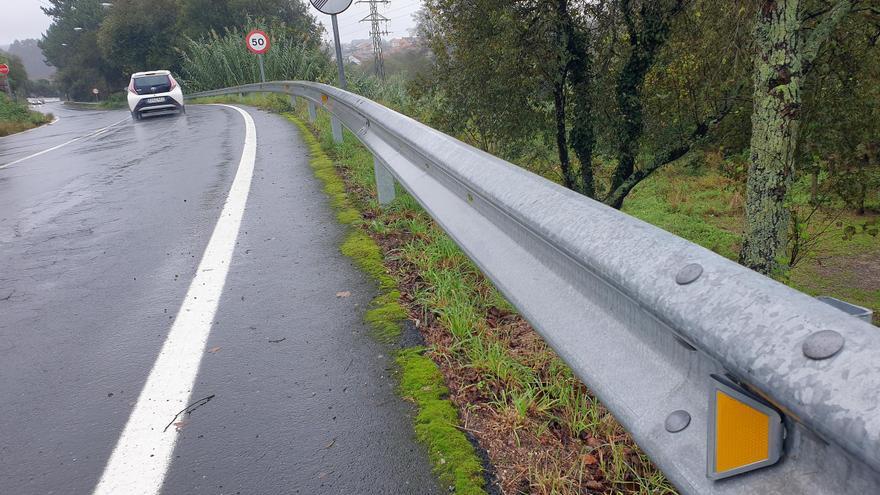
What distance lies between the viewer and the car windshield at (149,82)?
20984 mm

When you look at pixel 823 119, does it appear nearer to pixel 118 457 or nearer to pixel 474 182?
pixel 474 182

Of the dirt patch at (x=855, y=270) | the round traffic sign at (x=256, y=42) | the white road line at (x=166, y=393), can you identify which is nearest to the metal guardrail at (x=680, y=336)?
the white road line at (x=166, y=393)

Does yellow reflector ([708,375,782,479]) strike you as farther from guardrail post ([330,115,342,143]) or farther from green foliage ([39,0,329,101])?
green foliage ([39,0,329,101])

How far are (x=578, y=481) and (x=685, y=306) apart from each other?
1014 millimetres

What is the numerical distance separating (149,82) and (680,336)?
74.2ft

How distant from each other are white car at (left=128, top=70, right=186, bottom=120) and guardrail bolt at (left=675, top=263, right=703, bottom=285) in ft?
71.6

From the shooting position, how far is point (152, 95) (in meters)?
20.8

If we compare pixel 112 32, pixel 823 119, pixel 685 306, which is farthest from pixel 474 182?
pixel 112 32

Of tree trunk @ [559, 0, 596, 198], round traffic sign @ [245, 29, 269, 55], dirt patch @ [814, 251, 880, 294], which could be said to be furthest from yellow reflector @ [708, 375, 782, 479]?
round traffic sign @ [245, 29, 269, 55]

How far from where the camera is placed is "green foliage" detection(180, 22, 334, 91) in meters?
25.4

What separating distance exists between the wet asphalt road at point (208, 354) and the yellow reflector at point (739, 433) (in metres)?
1.10

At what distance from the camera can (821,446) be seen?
1.03 meters

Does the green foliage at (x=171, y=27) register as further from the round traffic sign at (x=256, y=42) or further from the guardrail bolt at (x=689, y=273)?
the guardrail bolt at (x=689, y=273)

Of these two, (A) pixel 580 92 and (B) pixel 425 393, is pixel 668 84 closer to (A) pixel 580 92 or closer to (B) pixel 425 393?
(A) pixel 580 92
